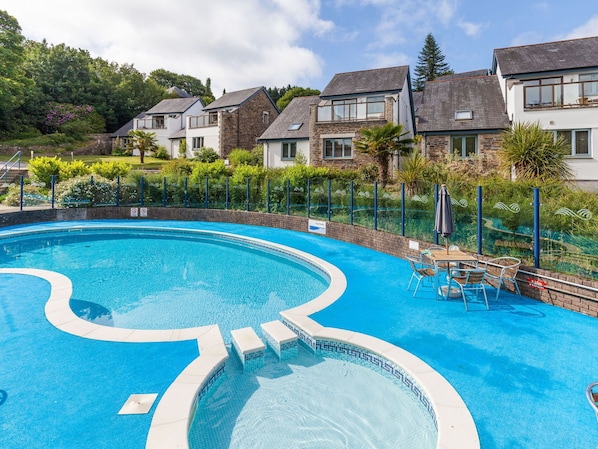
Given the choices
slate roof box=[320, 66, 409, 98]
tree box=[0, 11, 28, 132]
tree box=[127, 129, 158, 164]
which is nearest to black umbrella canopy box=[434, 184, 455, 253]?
slate roof box=[320, 66, 409, 98]

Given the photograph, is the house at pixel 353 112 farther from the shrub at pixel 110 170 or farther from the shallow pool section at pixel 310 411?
the shallow pool section at pixel 310 411

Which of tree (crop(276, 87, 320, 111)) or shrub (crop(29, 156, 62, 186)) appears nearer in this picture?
shrub (crop(29, 156, 62, 186))

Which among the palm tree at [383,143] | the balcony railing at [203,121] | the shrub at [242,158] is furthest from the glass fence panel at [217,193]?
the balcony railing at [203,121]

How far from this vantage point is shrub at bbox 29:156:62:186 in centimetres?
2111

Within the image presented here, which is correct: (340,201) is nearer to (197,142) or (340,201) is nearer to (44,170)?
(44,170)

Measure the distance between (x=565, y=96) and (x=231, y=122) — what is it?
26485 mm

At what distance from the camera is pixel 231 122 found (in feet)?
115

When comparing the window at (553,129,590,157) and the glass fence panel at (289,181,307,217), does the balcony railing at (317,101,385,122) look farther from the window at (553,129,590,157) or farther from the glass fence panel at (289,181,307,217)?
the window at (553,129,590,157)

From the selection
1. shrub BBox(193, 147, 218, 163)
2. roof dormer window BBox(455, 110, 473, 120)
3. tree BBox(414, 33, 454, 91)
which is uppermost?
tree BBox(414, 33, 454, 91)

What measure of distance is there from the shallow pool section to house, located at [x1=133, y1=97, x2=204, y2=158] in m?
40.5

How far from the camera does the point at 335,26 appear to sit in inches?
656

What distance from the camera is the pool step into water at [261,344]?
472 cm

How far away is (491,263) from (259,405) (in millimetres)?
6070

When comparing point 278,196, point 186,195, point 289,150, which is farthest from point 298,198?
point 289,150
